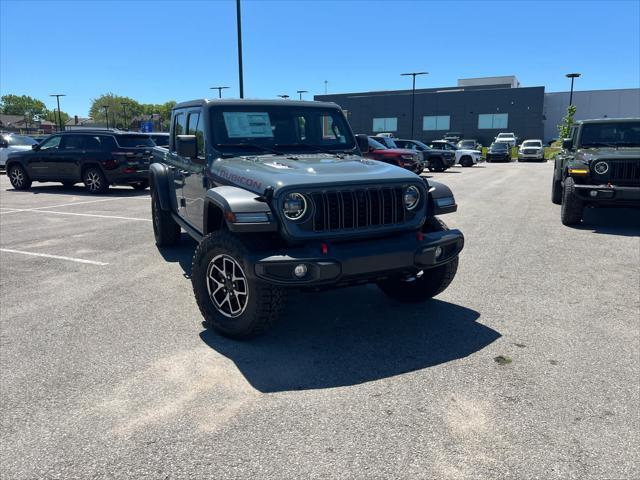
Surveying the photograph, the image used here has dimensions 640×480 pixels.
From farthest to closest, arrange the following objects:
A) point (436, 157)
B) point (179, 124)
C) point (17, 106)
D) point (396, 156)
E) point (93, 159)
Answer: point (17, 106) → point (436, 157) → point (396, 156) → point (93, 159) → point (179, 124)

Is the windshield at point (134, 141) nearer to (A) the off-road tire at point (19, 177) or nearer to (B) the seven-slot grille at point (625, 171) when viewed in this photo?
(A) the off-road tire at point (19, 177)

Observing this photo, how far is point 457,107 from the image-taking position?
72188 mm

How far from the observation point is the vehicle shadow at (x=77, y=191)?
14.0 metres

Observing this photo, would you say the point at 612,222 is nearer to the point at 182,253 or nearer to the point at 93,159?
the point at 182,253

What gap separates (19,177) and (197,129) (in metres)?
12.9

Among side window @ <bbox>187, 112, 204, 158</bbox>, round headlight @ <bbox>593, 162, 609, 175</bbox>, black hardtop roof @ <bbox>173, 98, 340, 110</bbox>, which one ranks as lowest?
round headlight @ <bbox>593, 162, 609, 175</bbox>

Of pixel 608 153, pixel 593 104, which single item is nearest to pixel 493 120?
pixel 593 104

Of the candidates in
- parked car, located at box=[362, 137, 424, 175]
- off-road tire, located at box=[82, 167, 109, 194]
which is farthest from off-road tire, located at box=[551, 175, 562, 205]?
off-road tire, located at box=[82, 167, 109, 194]

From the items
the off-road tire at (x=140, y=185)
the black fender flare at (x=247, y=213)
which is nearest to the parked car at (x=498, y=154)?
the off-road tire at (x=140, y=185)

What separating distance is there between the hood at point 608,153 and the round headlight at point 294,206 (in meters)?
6.78

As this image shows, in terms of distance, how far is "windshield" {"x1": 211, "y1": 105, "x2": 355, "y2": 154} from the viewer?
4859 millimetres

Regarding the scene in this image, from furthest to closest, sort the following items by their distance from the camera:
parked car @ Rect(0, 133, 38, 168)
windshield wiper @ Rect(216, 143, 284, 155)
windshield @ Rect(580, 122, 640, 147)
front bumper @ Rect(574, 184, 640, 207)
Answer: parked car @ Rect(0, 133, 38, 168)
windshield @ Rect(580, 122, 640, 147)
front bumper @ Rect(574, 184, 640, 207)
windshield wiper @ Rect(216, 143, 284, 155)

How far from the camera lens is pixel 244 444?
8.66 feet

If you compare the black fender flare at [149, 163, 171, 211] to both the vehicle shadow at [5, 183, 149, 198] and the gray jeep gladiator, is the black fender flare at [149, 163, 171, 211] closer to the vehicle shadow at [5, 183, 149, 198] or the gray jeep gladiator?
the gray jeep gladiator
